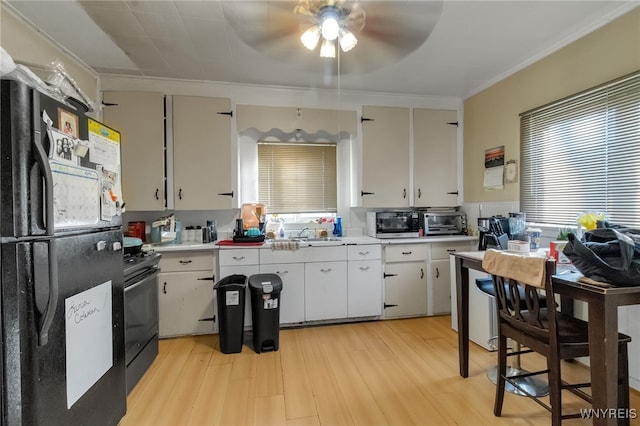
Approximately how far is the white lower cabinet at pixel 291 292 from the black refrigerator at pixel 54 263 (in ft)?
5.35

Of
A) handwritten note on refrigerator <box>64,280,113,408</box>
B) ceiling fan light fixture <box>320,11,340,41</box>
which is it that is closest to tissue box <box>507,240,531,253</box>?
ceiling fan light fixture <box>320,11,340,41</box>

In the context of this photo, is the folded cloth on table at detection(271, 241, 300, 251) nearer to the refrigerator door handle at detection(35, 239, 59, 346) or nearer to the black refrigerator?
the black refrigerator

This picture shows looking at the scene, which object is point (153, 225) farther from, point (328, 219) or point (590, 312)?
point (590, 312)

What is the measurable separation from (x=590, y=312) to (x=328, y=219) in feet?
8.41

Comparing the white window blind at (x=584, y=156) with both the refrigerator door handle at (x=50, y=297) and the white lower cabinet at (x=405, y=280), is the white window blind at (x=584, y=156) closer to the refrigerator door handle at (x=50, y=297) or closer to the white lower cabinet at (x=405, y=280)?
the white lower cabinet at (x=405, y=280)

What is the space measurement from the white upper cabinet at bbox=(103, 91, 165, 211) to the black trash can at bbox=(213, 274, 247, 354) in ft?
4.02

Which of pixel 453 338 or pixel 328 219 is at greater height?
pixel 328 219

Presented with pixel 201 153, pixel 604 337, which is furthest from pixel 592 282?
pixel 201 153

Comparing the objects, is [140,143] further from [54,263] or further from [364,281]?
[364,281]

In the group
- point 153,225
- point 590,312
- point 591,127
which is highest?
point 591,127

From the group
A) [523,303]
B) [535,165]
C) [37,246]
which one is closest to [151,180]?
[37,246]

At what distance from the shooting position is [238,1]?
1862 millimetres

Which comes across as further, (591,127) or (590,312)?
(591,127)

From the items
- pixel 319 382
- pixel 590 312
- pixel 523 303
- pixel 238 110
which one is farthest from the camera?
pixel 238 110
